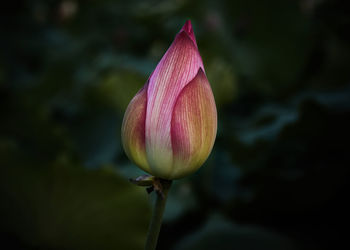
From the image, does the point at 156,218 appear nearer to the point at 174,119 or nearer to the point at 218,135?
the point at 174,119

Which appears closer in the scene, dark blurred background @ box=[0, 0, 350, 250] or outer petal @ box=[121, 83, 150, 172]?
outer petal @ box=[121, 83, 150, 172]

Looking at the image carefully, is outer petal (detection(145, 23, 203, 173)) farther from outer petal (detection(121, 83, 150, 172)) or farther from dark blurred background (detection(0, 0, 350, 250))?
dark blurred background (detection(0, 0, 350, 250))

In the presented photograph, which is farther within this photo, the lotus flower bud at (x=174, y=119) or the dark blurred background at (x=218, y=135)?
the dark blurred background at (x=218, y=135)

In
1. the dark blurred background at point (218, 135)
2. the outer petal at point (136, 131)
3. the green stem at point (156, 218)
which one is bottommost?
the green stem at point (156, 218)

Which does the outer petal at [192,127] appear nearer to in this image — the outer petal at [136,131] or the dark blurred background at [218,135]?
the outer petal at [136,131]

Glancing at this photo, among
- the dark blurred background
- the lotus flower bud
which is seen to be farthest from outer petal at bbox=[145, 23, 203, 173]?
the dark blurred background

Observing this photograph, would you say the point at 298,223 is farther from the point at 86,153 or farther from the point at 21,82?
the point at 21,82

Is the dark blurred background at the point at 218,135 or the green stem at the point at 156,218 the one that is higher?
the dark blurred background at the point at 218,135

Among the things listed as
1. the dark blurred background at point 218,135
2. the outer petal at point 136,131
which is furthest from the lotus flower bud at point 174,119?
the dark blurred background at point 218,135

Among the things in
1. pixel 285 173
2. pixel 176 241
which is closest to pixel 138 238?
pixel 176 241
